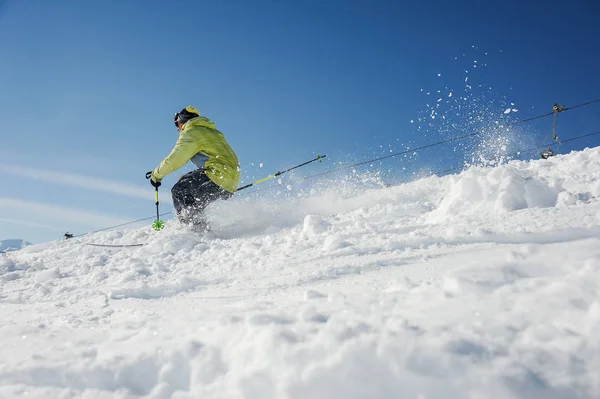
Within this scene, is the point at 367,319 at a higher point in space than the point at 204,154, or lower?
lower

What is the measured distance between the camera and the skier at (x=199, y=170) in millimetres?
6852

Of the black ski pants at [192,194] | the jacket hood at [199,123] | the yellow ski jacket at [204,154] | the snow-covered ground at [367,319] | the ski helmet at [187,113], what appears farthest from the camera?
the ski helmet at [187,113]

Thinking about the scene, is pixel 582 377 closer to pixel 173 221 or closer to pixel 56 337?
pixel 56 337

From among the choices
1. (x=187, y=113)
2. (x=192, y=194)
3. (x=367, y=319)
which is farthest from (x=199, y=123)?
(x=367, y=319)

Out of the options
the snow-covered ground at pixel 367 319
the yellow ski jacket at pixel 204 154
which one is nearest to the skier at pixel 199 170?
the yellow ski jacket at pixel 204 154

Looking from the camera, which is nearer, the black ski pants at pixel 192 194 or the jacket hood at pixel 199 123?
the black ski pants at pixel 192 194

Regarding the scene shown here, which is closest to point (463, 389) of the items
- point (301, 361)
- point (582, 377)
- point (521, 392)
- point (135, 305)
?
point (521, 392)

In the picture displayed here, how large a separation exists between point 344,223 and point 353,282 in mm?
2235

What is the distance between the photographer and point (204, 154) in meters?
7.16

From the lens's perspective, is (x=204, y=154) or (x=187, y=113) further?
→ (x=187, y=113)

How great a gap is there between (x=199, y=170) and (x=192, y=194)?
476 mm

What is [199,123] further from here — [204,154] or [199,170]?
[199,170]

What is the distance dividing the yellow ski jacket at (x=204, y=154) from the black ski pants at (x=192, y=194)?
0.50 ft

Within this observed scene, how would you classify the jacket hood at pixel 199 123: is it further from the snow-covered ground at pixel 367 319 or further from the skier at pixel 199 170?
the snow-covered ground at pixel 367 319
